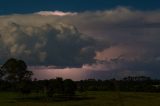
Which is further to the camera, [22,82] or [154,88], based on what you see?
[154,88]

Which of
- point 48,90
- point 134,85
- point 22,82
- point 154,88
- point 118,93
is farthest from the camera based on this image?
point 134,85

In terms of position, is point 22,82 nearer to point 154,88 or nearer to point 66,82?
point 66,82

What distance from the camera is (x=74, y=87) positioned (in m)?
124

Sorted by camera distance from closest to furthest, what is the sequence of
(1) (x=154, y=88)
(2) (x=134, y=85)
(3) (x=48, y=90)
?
1. (3) (x=48, y=90)
2. (1) (x=154, y=88)
3. (2) (x=134, y=85)

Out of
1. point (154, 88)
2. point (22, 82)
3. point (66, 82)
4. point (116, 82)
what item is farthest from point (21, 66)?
point (116, 82)

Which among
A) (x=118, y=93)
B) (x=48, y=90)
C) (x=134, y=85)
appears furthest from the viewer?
(x=134, y=85)

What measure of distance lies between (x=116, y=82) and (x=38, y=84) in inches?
5590

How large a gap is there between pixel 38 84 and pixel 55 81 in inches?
902

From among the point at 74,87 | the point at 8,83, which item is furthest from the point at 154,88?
the point at 8,83

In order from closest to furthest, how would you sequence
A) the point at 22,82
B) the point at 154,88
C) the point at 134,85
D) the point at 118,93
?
the point at 118,93 → the point at 22,82 → the point at 154,88 → the point at 134,85

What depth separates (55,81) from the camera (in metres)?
127

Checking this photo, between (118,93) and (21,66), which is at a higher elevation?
(21,66)

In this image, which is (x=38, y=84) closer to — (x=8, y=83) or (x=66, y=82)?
(x=8, y=83)

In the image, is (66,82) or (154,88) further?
(154,88)
